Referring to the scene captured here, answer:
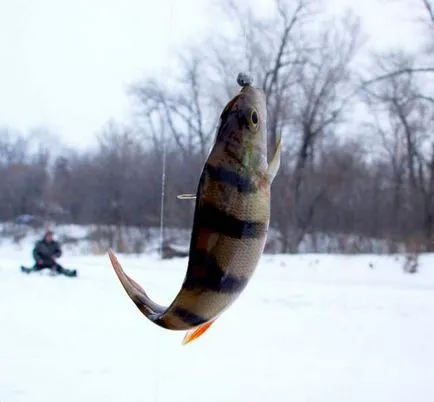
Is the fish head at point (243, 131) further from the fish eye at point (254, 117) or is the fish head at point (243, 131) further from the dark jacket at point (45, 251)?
the dark jacket at point (45, 251)

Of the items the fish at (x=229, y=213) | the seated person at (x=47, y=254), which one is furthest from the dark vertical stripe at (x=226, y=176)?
the seated person at (x=47, y=254)

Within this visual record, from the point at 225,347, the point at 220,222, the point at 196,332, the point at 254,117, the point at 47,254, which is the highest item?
the point at 254,117

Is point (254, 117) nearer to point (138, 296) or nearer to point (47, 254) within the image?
point (138, 296)

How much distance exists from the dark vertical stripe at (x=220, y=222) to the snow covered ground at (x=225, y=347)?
9.91 feet

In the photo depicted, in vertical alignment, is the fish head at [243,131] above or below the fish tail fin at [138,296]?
above

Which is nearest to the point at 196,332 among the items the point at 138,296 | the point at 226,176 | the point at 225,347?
the point at 138,296

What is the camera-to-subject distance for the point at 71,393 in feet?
11.8

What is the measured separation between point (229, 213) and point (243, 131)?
0.26 feet

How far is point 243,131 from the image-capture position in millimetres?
662

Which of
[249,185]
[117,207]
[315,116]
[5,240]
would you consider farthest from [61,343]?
[5,240]

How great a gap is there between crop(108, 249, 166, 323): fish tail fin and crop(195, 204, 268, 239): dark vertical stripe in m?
0.11

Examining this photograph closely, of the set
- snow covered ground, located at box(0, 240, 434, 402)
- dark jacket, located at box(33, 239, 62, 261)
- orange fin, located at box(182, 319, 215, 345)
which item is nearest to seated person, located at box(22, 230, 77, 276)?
dark jacket, located at box(33, 239, 62, 261)

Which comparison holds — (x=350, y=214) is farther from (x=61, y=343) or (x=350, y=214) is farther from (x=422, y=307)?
(x=61, y=343)

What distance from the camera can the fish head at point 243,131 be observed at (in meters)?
0.66
